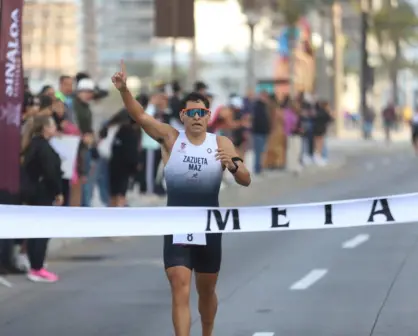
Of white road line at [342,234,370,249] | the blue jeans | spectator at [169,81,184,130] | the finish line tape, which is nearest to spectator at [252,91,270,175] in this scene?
the blue jeans

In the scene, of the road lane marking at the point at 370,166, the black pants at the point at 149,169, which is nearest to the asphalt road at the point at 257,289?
the black pants at the point at 149,169

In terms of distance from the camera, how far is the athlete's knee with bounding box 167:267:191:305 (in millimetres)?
8320

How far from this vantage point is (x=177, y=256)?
840 cm

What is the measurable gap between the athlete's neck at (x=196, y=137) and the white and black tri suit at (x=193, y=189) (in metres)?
0.02

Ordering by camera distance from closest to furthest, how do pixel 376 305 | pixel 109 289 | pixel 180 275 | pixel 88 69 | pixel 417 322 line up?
pixel 180 275 < pixel 417 322 < pixel 376 305 < pixel 109 289 < pixel 88 69

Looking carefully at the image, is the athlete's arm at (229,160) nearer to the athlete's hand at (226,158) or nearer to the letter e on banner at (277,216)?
the athlete's hand at (226,158)

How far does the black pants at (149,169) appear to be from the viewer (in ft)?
73.9

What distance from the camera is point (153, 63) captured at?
11706 centimetres

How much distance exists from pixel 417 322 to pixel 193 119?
3.01 m

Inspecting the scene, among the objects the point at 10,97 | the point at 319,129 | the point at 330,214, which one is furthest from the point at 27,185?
the point at 319,129

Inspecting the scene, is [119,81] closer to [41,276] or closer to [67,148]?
[41,276]

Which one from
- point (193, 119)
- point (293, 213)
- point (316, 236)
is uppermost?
point (193, 119)

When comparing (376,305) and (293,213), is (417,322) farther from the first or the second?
(293,213)

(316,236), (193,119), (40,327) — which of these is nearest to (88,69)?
(316,236)
